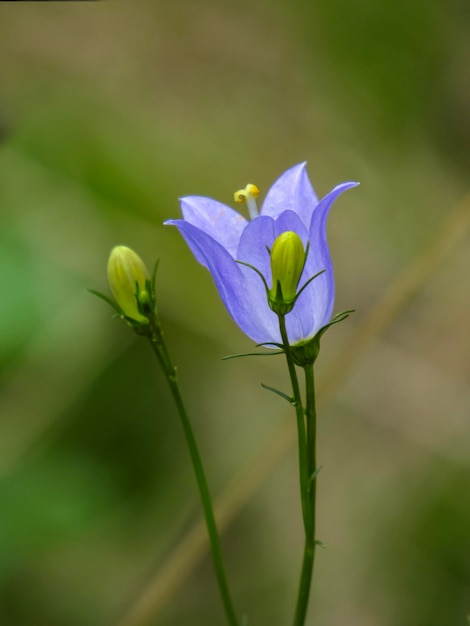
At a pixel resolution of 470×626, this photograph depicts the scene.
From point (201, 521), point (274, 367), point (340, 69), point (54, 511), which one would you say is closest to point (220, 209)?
point (54, 511)

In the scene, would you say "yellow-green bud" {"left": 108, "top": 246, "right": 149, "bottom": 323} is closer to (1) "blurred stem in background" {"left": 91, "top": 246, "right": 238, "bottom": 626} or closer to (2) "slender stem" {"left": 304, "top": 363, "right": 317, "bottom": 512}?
(1) "blurred stem in background" {"left": 91, "top": 246, "right": 238, "bottom": 626}

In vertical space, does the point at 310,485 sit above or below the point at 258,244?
below

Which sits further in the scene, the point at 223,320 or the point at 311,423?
the point at 223,320

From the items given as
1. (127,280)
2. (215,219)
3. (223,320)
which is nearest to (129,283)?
(127,280)

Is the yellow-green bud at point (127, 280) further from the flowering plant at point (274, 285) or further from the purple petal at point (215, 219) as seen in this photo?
the purple petal at point (215, 219)

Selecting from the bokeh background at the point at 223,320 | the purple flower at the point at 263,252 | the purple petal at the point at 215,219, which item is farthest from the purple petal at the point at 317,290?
the bokeh background at the point at 223,320

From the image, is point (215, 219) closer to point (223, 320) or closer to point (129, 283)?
point (129, 283)

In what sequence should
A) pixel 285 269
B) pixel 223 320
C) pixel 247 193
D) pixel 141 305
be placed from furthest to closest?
pixel 223 320
pixel 247 193
pixel 141 305
pixel 285 269
